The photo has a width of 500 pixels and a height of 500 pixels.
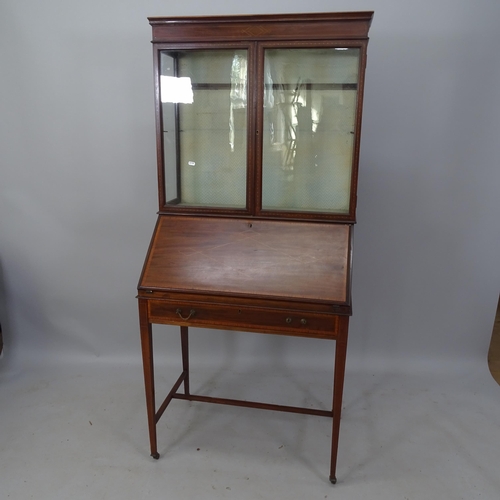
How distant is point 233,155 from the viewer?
6.86 feet

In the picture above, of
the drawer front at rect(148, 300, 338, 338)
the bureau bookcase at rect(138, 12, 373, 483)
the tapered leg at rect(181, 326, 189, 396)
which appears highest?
the bureau bookcase at rect(138, 12, 373, 483)

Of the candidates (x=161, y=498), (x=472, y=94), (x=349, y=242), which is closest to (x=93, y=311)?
(x=161, y=498)

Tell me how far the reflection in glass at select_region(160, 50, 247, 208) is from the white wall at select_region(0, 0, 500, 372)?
612 mm

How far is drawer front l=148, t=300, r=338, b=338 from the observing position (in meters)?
1.81

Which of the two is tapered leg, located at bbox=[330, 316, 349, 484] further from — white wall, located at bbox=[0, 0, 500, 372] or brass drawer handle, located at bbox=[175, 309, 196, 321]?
white wall, located at bbox=[0, 0, 500, 372]

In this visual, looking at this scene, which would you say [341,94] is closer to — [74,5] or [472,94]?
[472,94]

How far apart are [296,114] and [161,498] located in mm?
1876

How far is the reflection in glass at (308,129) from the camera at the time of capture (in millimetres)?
1934

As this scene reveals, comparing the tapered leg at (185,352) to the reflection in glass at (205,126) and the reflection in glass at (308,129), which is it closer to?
the reflection in glass at (205,126)

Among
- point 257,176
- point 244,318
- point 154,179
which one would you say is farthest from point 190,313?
point 154,179

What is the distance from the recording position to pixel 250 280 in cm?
189

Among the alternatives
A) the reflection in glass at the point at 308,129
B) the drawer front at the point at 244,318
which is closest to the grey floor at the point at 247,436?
the drawer front at the point at 244,318

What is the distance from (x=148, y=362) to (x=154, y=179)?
1.23 meters

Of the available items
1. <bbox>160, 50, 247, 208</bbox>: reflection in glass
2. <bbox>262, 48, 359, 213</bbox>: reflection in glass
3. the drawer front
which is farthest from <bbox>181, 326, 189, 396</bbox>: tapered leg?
<bbox>262, 48, 359, 213</bbox>: reflection in glass
